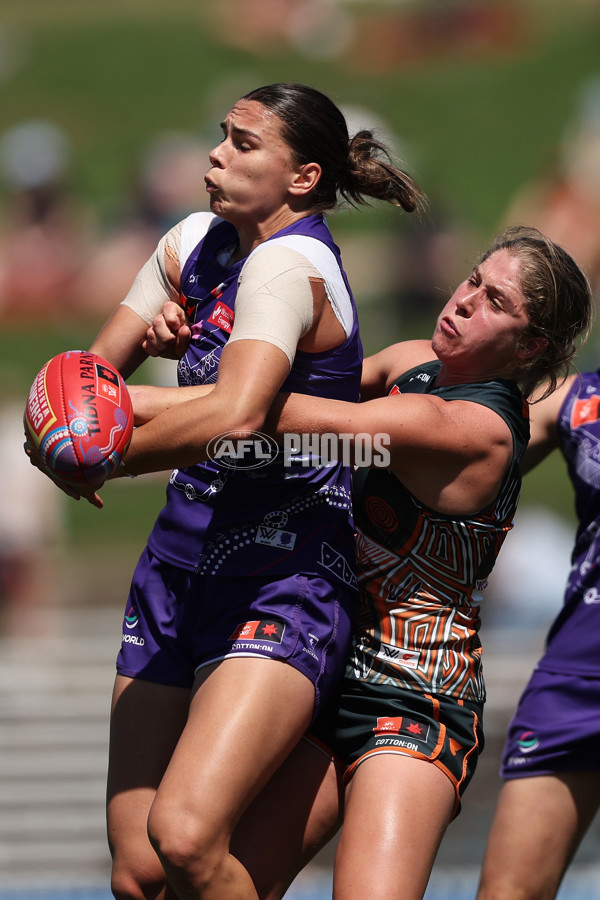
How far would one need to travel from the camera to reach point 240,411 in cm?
221

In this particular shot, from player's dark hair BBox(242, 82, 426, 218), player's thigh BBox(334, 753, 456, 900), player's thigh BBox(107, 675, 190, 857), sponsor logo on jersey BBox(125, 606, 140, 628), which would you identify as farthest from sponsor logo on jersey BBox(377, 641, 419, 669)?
player's dark hair BBox(242, 82, 426, 218)

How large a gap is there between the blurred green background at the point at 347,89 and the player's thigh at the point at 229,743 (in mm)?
9294

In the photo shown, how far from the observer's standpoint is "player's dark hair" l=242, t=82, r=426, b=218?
2531mm

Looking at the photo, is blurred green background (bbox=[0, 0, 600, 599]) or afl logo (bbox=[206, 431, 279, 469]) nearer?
afl logo (bbox=[206, 431, 279, 469])

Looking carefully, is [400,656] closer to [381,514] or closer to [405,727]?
[405,727]

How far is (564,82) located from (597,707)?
15243 mm

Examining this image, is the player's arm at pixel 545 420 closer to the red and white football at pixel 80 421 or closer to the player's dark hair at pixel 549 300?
the player's dark hair at pixel 549 300

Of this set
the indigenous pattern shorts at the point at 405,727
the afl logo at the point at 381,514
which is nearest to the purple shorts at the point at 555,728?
the indigenous pattern shorts at the point at 405,727

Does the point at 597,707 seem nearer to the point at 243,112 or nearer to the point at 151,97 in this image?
the point at 243,112

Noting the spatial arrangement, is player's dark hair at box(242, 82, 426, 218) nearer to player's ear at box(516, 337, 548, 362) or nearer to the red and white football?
player's ear at box(516, 337, 548, 362)

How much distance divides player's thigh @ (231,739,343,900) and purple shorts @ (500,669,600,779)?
0.76 m

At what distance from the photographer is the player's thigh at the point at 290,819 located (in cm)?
254

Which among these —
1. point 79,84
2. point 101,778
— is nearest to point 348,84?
point 79,84

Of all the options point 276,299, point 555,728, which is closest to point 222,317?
point 276,299
